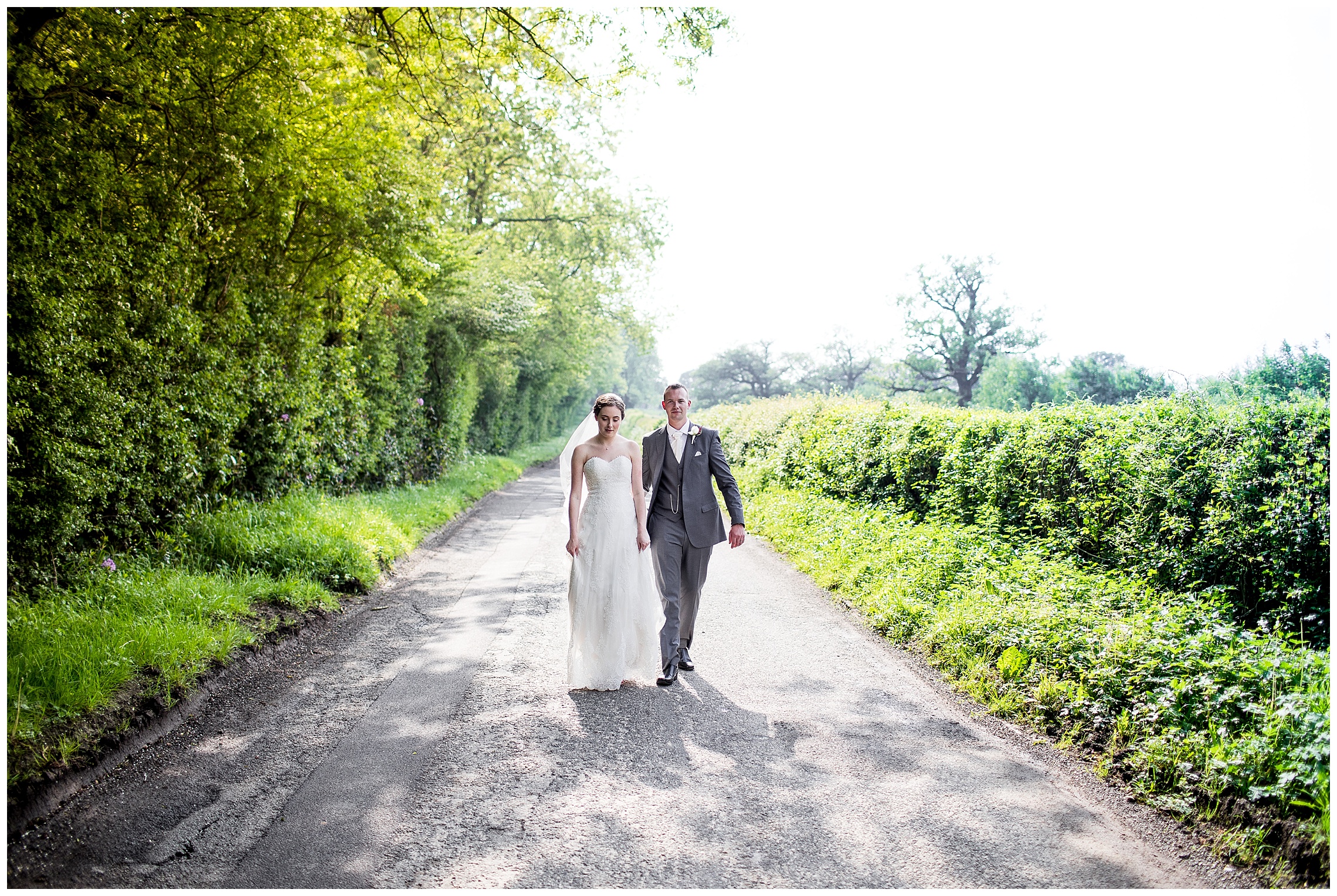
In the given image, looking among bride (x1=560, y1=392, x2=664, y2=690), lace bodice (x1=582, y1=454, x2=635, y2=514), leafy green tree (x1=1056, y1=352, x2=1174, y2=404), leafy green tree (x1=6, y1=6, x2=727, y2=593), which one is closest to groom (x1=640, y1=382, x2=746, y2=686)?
bride (x1=560, y1=392, x2=664, y2=690)

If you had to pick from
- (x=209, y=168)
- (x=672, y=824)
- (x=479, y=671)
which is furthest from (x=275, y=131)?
(x=672, y=824)

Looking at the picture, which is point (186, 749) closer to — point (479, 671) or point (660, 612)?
point (479, 671)

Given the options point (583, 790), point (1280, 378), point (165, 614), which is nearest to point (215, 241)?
point (165, 614)

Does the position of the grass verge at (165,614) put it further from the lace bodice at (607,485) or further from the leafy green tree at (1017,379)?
the leafy green tree at (1017,379)

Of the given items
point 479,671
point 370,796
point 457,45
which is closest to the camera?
point 370,796

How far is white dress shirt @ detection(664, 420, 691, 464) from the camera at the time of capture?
6.14 meters

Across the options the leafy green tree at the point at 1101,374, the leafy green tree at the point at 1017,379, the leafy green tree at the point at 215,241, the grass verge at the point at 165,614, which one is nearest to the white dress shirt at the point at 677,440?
the grass verge at the point at 165,614

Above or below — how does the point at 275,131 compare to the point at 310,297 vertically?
above

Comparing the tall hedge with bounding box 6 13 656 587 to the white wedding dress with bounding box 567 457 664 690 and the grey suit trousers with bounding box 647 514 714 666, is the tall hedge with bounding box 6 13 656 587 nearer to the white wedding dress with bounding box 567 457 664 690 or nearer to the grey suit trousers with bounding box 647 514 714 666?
the white wedding dress with bounding box 567 457 664 690

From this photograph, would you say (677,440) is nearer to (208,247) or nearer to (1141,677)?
(1141,677)

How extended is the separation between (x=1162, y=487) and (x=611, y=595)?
4583 millimetres

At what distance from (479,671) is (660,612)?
1.44m

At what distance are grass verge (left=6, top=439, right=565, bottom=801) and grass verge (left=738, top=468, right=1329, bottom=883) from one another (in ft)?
17.8

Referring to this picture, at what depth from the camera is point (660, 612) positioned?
19.7 feet
